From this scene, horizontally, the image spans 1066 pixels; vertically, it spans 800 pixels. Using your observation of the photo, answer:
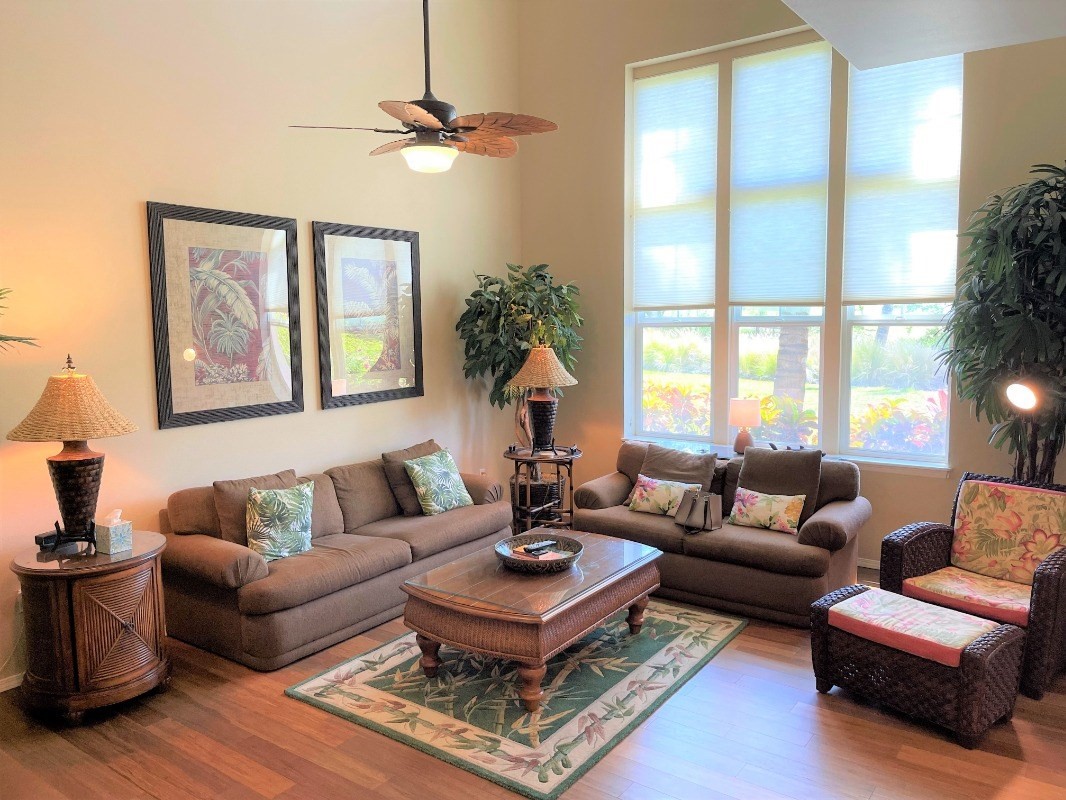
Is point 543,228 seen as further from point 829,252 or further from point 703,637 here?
point 703,637

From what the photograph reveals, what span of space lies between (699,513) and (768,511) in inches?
17.0

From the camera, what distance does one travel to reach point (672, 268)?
6035 mm

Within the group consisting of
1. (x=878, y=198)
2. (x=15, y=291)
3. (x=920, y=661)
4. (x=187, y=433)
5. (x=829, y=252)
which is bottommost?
(x=920, y=661)

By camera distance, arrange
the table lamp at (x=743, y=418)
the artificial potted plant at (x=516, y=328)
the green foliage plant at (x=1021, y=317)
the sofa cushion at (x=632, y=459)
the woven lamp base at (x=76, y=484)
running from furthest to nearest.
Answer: the artificial potted plant at (x=516, y=328), the sofa cushion at (x=632, y=459), the table lamp at (x=743, y=418), the green foliage plant at (x=1021, y=317), the woven lamp base at (x=76, y=484)

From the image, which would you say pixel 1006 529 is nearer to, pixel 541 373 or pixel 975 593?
pixel 975 593

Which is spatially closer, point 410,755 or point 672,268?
point 410,755

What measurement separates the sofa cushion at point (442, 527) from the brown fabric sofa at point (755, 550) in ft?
1.81

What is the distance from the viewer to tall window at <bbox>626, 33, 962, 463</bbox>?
5004 mm

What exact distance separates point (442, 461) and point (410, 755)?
2.41 m

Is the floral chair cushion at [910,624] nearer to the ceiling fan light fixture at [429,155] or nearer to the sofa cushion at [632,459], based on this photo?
the sofa cushion at [632,459]

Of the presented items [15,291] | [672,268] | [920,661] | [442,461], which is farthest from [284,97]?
[920,661]

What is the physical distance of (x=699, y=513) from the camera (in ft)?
15.0

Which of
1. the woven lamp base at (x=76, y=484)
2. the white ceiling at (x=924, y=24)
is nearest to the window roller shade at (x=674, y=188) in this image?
the white ceiling at (x=924, y=24)

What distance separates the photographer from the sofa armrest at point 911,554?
379 cm
